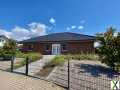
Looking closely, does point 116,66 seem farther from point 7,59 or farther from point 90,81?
point 7,59

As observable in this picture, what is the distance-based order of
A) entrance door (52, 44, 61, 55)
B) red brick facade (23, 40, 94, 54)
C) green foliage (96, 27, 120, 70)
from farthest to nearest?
entrance door (52, 44, 61, 55)
red brick facade (23, 40, 94, 54)
green foliage (96, 27, 120, 70)

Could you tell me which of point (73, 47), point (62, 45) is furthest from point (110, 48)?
point (62, 45)

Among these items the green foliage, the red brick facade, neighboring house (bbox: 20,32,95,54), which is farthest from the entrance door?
the green foliage

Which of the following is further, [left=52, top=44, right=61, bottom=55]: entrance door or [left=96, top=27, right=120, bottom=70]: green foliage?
[left=52, top=44, right=61, bottom=55]: entrance door

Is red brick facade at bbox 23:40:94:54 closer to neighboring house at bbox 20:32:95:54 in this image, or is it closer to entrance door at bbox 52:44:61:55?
neighboring house at bbox 20:32:95:54

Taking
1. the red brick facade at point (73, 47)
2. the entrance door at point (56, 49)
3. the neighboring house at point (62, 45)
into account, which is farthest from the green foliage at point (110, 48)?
the entrance door at point (56, 49)

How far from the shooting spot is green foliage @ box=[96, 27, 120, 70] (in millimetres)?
19266

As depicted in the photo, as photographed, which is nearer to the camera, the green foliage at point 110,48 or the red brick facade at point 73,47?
the green foliage at point 110,48

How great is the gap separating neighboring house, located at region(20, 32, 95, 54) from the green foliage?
50.6 ft

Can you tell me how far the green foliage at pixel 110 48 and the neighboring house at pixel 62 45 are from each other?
1542cm

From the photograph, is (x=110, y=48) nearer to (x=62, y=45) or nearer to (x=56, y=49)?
(x=62, y=45)

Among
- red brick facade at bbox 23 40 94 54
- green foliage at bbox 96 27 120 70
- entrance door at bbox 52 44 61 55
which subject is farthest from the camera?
entrance door at bbox 52 44 61 55

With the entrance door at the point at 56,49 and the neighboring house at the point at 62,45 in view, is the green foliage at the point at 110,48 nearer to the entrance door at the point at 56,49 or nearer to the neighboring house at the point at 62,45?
the neighboring house at the point at 62,45

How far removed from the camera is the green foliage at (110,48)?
63.2ft
